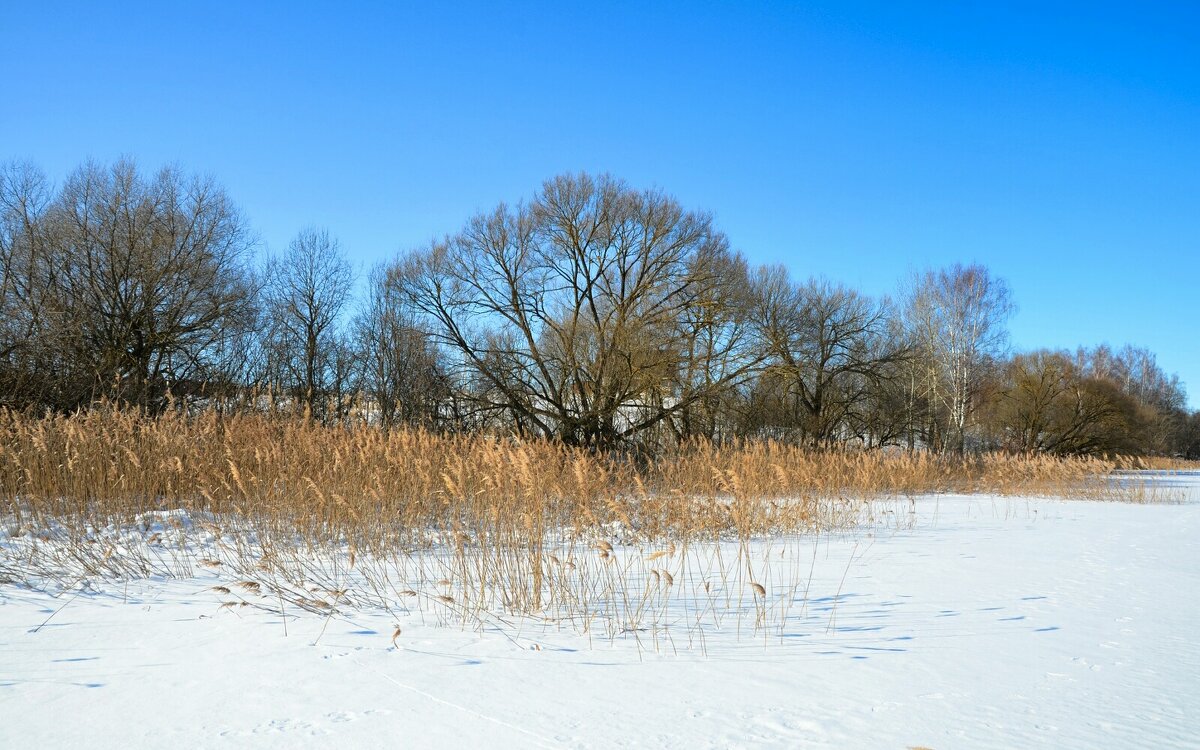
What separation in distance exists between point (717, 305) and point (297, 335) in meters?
13.4

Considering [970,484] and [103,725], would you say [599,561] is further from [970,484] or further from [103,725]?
[970,484]

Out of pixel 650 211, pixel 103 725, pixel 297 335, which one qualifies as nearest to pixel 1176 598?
pixel 103 725

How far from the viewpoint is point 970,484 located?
14.7 meters

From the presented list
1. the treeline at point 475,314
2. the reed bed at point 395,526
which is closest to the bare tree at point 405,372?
the treeline at point 475,314

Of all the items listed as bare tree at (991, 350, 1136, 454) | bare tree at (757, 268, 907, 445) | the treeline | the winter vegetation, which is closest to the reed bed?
the winter vegetation

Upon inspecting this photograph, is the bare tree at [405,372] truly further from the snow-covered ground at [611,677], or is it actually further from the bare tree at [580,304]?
the snow-covered ground at [611,677]

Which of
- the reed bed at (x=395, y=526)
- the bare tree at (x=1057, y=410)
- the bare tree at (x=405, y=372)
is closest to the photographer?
the reed bed at (x=395, y=526)

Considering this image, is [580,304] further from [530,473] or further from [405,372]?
[530,473]

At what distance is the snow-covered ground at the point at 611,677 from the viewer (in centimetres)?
228

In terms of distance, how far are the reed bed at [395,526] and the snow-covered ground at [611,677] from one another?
0.86ft

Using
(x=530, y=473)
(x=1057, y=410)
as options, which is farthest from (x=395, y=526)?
(x=1057, y=410)

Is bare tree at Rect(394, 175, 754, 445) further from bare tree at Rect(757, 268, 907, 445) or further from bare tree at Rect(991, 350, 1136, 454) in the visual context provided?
bare tree at Rect(991, 350, 1136, 454)

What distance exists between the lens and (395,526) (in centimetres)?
606

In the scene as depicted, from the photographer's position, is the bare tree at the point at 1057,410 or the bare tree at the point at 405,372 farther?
the bare tree at the point at 1057,410
